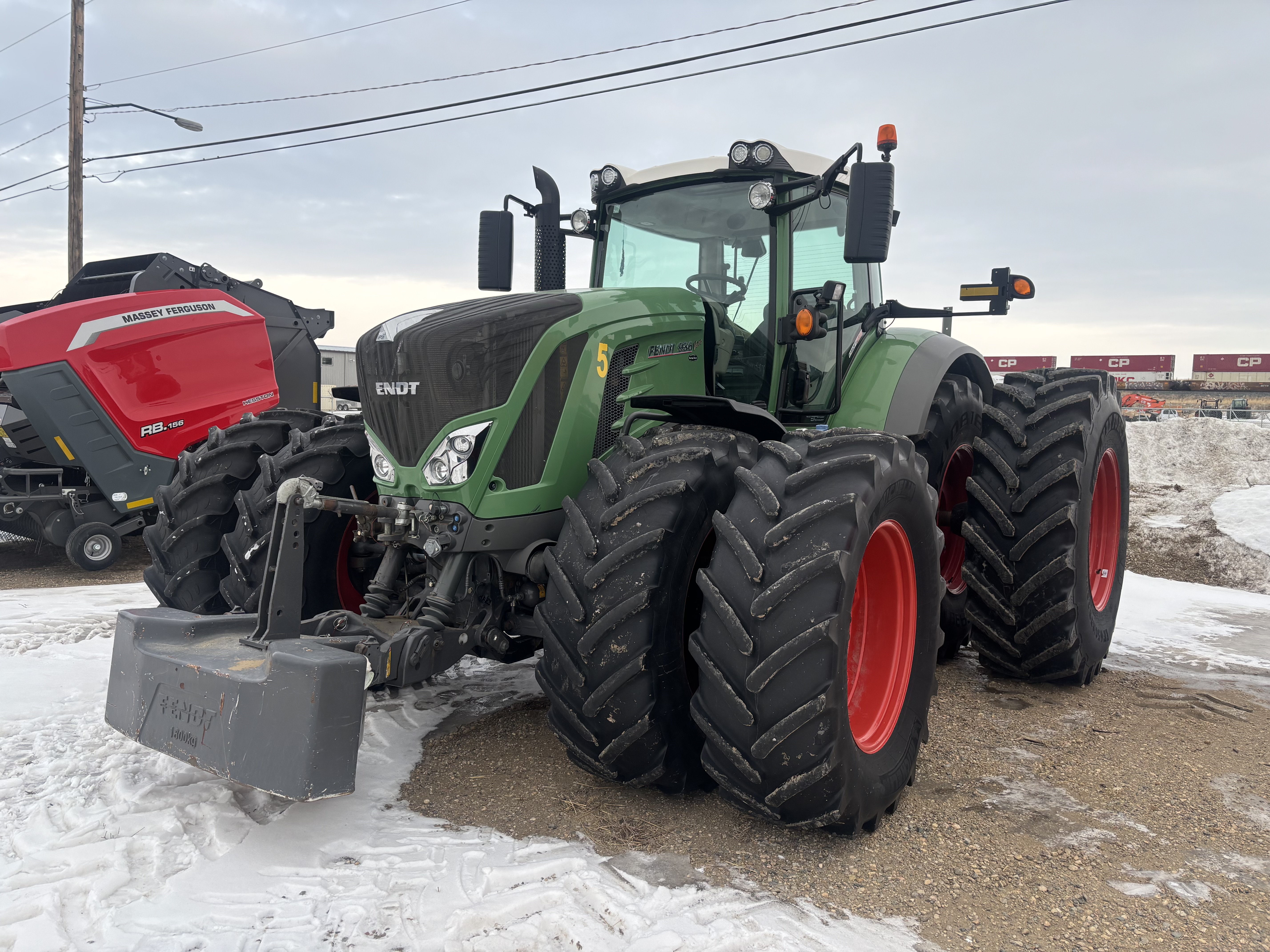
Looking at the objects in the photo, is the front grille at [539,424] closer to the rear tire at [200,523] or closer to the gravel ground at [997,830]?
the gravel ground at [997,830]

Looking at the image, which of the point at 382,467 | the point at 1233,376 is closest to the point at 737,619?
the point at 382,467

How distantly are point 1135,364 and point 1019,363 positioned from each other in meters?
8.56

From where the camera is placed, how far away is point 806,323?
3945 mm

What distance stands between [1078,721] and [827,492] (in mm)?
2438

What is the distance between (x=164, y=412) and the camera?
7848 millimetres

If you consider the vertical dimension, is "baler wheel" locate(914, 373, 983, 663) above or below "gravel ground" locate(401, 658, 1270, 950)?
above

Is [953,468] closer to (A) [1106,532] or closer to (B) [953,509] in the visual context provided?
(B) [953,509]

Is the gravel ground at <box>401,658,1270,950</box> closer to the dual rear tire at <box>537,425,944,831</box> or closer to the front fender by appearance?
the dual rear tire at <box>537,425,944,831</box>

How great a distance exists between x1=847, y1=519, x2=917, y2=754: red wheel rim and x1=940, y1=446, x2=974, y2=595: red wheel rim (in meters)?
1.85

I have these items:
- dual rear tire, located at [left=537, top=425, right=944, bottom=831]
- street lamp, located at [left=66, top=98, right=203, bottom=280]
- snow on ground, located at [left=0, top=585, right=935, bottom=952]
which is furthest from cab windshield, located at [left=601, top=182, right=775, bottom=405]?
street lamp, located at [left=66, top=98, right=203, bottom=280]

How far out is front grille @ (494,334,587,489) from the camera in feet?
10.8

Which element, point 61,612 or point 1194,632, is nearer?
point 61,612

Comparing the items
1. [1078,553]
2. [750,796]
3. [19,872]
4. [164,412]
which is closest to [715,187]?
[1078,553]

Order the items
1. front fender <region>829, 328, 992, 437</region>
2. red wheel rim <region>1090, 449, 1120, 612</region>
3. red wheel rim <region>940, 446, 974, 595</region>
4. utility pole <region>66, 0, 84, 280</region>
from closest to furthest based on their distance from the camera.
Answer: front fender <region>829, 328, 992, 437</region>, red wheel rim <region>940, 446, 974, 595</region>, red wheel rim <region>1090, 449, 1120, 612</region>, utility pole <region>66, 0, 84, 280</region>
